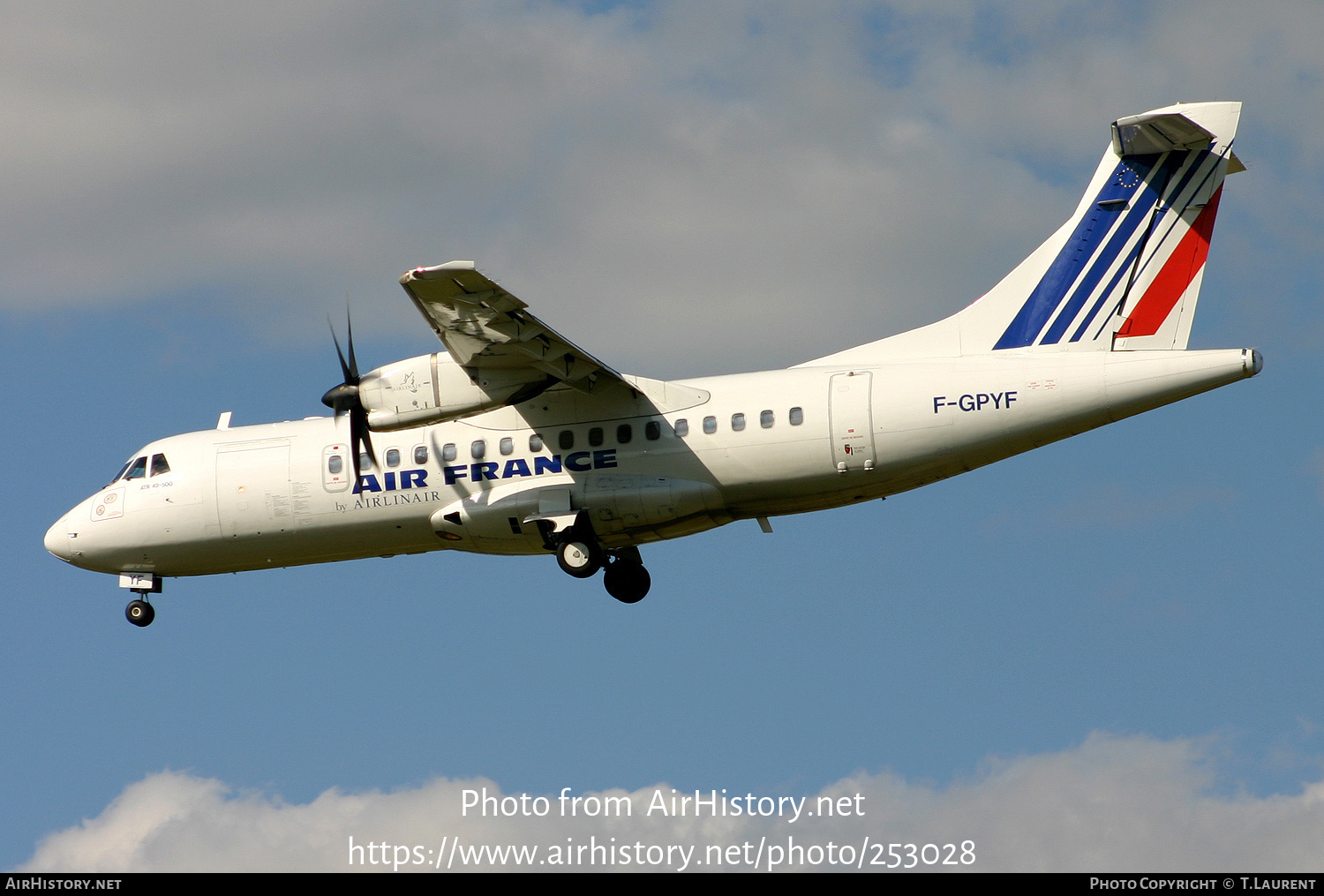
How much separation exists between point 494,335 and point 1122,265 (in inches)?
381

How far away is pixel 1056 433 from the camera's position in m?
22.6

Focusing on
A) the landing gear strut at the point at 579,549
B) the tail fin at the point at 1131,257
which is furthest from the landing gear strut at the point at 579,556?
the tail fin at the point at 1131,257

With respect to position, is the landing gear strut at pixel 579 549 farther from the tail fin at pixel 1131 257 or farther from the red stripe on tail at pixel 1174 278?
the red stripe on tail at pixel 1174 278

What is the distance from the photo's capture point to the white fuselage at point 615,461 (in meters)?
22.6

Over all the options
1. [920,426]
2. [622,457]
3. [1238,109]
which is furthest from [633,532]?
[1238,109]

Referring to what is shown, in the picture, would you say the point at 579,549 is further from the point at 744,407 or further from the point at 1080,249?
the point at 1080,249

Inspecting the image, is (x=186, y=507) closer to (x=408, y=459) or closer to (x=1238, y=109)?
(x=408, y=459)

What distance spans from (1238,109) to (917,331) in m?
5.72

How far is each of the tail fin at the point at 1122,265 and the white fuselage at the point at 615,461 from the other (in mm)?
520

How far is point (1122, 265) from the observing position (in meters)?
23.6

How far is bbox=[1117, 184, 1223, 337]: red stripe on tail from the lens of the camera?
23.2 m

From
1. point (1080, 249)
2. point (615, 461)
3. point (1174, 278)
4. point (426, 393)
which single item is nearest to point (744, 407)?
point (615, 461)
